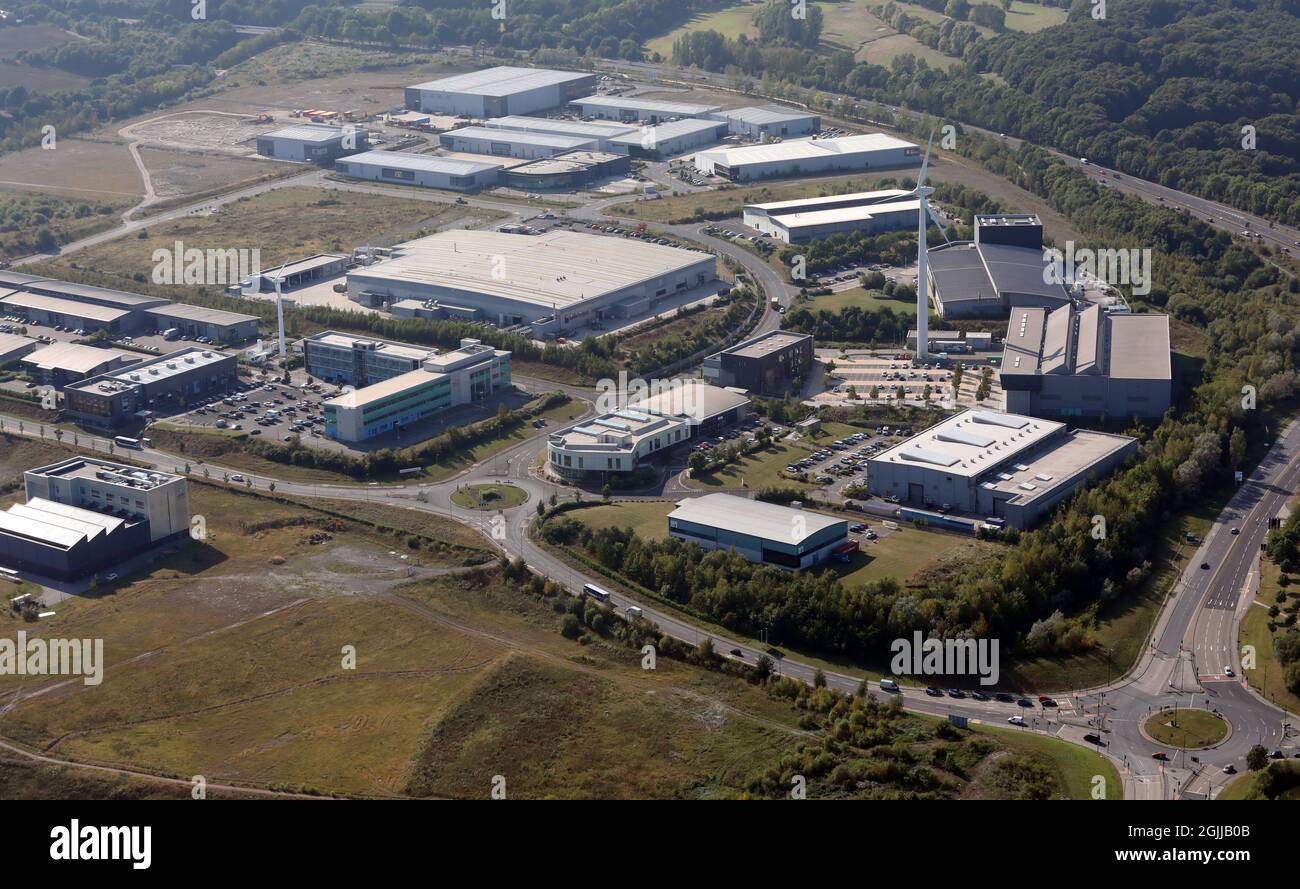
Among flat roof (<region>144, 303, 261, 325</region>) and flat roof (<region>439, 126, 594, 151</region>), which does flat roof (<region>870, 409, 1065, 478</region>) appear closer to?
flat roof (<region>144, 303, 261, 325</region>)

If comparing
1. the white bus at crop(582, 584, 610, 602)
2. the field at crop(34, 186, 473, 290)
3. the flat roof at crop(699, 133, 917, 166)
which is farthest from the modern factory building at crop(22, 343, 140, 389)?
the flat roof at crop(699, 133, 917, 166)

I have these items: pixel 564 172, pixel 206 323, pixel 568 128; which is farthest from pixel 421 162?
pixel 206 323

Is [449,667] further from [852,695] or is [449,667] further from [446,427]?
[446,427]

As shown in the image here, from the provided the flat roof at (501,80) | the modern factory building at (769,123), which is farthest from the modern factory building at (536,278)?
the flat roof at (501,80)

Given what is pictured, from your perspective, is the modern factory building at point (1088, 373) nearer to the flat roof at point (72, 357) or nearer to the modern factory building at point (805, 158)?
Answer: the modern factory building at point (805, 158)

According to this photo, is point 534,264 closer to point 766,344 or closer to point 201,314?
point 201,314

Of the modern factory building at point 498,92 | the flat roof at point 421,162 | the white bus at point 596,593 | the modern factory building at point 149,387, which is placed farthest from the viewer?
the modern factory building at point 498,92
